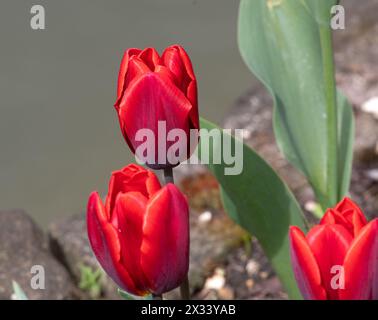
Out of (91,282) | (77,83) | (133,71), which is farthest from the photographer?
(77,83)

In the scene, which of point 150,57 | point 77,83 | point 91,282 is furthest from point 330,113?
point 77,83

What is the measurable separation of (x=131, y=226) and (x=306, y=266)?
17cm

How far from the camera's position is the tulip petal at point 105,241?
896 millimetres

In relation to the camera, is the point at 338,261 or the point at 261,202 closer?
the point at 338,261

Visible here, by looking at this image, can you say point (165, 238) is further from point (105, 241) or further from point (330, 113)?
point (330, 113)

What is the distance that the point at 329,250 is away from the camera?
90 centimetres

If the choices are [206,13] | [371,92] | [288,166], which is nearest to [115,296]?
[288,166]

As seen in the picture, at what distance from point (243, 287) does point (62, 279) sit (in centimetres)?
39

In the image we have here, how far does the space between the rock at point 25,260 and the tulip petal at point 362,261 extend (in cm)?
A: 117

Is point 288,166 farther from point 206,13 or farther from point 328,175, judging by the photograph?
point 206,13

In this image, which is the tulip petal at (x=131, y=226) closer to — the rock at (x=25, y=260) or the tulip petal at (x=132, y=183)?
the tulip petal at (x=132, y=183)

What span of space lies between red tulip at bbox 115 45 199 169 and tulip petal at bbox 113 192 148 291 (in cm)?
8

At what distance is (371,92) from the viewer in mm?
2615

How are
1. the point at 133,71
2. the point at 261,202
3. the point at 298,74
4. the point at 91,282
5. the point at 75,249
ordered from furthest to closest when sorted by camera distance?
the point at 75,249
the point at 91,282
the point at 298,74
the point at 261,202
the point at 133,71
